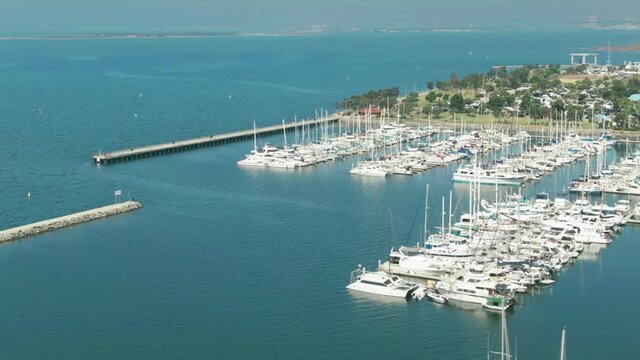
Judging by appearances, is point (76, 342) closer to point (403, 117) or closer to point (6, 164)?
point (6, 164)

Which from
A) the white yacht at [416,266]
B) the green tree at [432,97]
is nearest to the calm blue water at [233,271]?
the white yacht at [416,266]

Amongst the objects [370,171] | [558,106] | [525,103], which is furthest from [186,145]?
[558,106]

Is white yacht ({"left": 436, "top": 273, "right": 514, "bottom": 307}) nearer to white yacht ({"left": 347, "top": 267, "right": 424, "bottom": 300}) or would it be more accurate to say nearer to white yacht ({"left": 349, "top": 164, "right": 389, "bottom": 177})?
white yacht ({"left": 347, "top": 267, "right": 424, "bottom": 300})

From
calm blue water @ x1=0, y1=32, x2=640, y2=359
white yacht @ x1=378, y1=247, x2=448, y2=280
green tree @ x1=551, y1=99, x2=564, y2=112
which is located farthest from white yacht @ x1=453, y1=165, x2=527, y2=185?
green tree @ x1=551, y1=99, x2=564, y2=112

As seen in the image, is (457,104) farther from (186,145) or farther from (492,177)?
(492,177)

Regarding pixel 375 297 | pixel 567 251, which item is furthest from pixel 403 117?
pixel 375 297

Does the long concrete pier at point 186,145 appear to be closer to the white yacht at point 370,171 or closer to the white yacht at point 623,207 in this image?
the white yacht at point 370,171
